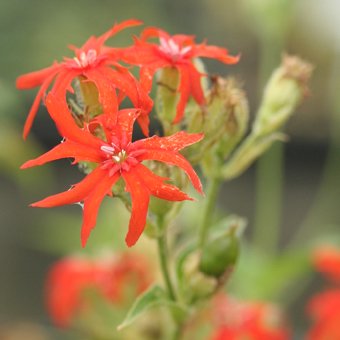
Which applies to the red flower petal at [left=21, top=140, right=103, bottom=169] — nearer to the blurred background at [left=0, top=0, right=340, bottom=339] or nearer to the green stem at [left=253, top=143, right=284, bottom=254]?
the green stem at [left=253, top=143, right=284, bottom=254]

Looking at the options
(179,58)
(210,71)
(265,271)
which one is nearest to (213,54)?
(179,58)

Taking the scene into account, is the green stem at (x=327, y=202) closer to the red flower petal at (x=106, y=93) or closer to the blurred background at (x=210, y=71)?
the blurred background at (x=210, y=71)

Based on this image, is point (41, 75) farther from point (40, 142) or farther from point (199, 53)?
point (40, 142)

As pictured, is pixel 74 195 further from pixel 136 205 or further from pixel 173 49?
pixel 173 49

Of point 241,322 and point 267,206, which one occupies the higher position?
point 241,322

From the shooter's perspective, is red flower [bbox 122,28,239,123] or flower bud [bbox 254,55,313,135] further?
flower bud [bbox 254,55,313,135]

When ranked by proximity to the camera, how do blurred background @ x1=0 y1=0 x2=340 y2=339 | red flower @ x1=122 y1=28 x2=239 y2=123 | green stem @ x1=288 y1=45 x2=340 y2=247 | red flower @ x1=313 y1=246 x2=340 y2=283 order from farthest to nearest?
blurred background @ x1=0 y1=0 x2=340 y2=339
green stem @ x1=288 y1=45 x2=340 y2=247
red flower @ x1=313 y1=246 x2=340 y2=283
red flower @ x1=122 y1=28 x2=239 y2=123

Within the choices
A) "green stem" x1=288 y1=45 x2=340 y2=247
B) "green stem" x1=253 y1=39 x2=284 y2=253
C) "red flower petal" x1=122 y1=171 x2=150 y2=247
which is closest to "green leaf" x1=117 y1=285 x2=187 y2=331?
"red flower petal" x1=122 y1=171 x2=150 y2=247

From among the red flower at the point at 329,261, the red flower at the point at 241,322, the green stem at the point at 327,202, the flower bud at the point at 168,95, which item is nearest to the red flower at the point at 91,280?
the red flower at the point at 241,322
